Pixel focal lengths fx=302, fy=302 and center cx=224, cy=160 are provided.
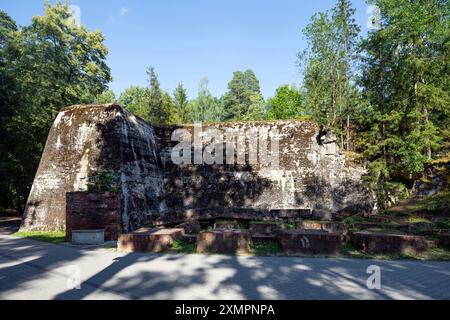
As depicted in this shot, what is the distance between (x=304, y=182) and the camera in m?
15.5

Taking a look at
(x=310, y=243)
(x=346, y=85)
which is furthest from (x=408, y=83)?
(x=310, y=243)

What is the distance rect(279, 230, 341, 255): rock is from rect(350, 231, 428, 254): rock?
81 centimetres

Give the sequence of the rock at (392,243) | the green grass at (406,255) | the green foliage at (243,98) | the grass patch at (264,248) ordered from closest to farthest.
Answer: the green grass at (406,255) → the rock at (392,243) → the grass patch at (264,248) → the green foliage at (243,98)

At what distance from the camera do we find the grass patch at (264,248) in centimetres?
734

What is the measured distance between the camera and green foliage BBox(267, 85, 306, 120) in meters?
38.6

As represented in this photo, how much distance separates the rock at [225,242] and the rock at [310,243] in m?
0.95

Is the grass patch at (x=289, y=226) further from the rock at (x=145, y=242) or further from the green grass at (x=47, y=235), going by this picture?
the green grass at (x=47, y=235)

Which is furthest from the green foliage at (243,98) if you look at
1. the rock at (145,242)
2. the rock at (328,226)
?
the rock at (145,242)

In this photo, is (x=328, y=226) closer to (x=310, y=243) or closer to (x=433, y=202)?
(x=310, y=243)

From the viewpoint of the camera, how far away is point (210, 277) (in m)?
5.28

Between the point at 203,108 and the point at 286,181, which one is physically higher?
the point at 203,108

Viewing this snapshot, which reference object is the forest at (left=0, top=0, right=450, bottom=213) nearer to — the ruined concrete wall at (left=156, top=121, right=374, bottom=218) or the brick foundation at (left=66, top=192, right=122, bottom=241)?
the ruined concrete wall at (left=156, top=121, right=374, bottom=218)

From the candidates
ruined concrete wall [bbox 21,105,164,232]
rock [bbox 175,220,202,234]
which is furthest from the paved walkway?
ruined concrete wall [bbox 21,105,164,232]

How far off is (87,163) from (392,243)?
37.1 ft
